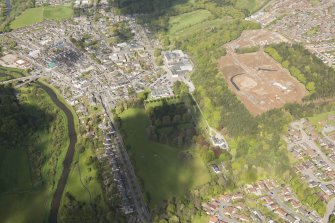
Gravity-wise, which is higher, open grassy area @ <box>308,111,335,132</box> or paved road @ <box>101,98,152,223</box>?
open grassy area @ <box>308,111,335,132</box>

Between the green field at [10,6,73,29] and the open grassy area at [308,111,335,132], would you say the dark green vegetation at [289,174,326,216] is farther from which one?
the green field at [10,6,73,29]

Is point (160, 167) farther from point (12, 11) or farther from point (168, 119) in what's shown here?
point (12, 11)

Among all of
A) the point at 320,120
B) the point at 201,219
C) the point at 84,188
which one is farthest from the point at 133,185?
the point at 320,120

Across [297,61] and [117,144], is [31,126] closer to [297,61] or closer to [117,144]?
[117,144]

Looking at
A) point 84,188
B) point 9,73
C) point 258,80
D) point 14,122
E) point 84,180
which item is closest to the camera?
point 84,188

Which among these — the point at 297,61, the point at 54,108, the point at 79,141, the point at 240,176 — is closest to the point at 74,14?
the point at 54,108

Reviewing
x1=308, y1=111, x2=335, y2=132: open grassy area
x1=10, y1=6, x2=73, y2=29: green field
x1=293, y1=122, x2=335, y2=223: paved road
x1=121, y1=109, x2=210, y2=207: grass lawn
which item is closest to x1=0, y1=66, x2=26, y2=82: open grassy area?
x1=10, y1=6, x2=73, y2=29: green field
